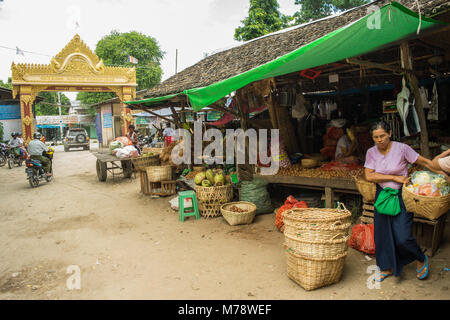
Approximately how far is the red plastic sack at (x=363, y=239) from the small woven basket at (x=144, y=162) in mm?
5654

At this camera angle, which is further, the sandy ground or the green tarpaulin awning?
the sandy ground

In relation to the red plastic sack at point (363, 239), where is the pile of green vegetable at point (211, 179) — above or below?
above

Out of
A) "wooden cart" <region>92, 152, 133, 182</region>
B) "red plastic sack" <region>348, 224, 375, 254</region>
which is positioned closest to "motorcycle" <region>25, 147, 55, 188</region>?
"wooden cart" <region>92, 152, 133, 182</region>

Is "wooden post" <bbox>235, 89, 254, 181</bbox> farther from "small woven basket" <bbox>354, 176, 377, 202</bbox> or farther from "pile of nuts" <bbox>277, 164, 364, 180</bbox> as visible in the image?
"small woven basket" <bbox>354, 176, 377, 202</bbox>

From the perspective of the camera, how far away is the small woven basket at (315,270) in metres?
3.09

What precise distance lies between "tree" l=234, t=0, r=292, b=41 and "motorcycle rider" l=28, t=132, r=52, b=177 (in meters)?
13.9

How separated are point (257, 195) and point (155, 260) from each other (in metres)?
2.52

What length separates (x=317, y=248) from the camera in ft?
10.1

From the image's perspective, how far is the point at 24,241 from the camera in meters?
5.28

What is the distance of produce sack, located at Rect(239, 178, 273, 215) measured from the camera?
6047mm

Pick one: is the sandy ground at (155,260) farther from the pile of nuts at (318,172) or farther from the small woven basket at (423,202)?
the pile of nuts at (318,172)

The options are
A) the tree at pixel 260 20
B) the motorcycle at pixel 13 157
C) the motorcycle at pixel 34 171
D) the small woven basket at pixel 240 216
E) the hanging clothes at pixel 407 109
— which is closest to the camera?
the hanging clothes at pixel 407 109

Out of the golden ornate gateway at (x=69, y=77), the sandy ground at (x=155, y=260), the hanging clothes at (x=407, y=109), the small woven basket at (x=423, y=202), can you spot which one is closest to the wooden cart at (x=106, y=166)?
the sandy ground at (x=155, y=260)
